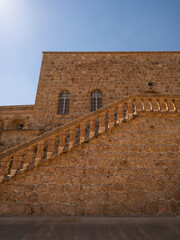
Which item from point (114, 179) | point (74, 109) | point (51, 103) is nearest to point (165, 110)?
point (114, 179)

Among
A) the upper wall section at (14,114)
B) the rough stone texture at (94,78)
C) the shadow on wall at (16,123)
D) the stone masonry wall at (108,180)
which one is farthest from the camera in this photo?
the shadow on wall at (16,123)

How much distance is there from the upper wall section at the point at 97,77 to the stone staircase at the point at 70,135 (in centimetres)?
463

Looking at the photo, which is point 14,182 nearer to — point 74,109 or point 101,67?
point 74,109

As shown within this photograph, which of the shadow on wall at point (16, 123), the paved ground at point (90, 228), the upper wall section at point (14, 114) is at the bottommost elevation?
the paved ground at point (90, 228)

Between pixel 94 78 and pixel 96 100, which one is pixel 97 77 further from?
pixel 96 100

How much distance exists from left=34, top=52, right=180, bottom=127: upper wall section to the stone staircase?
463cm

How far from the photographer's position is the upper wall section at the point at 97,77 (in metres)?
9.25

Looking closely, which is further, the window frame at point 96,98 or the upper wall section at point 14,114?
the upper wall section at point 14,114

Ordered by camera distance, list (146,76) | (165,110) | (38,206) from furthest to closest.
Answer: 1. (146,76)
2. (165,110)
3. (38,206)

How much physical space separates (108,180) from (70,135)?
5.18 feet

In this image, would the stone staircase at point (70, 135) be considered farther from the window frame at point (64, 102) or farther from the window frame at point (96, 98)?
the window frame at point (64, 102)

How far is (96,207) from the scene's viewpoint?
359 centimetres

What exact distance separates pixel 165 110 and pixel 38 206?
4490 mm

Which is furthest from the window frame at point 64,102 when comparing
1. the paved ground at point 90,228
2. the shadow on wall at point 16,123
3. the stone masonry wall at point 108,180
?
the paved ground at point 90,228
